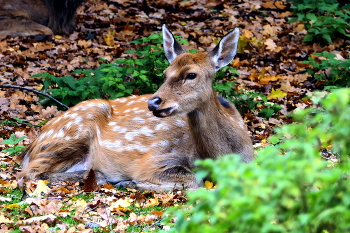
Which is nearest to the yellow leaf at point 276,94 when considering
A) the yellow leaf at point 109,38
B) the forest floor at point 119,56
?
the forest floor at point 119,56

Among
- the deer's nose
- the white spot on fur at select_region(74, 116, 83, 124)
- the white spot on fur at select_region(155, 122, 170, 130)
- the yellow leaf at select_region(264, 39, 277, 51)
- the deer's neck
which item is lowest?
the yellow leaf at select_region(264, 39, 277, 51)

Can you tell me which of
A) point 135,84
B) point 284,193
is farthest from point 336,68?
point 284,193

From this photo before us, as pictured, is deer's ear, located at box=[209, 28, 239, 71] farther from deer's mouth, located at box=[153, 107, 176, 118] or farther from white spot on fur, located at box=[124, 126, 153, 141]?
white spot on fur, located at box=[124, 126, 153, 141]

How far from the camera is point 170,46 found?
695 cm

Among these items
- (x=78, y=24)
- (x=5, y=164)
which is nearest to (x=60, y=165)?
(x=5, y=164)

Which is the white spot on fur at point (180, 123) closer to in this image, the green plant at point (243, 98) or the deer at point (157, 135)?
the deer at point (157, 135)

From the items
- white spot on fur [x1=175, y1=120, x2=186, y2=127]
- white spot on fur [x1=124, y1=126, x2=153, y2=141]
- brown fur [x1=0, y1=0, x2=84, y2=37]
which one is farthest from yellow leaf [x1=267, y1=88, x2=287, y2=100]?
brown fur [x1=0, y1=0, x2=84, y2=37]

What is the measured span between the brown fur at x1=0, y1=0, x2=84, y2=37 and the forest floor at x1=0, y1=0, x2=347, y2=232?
0.32 metres

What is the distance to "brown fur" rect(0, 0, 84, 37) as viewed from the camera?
13.1m

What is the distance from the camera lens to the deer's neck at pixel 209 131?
6145 mm

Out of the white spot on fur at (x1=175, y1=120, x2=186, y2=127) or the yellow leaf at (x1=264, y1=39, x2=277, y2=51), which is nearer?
the white spot on fur at (x1=175, y1=120, x2=186, y2=127)

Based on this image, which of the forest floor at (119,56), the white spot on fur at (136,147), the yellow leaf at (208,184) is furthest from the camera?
the white spot on fur at (136,147)

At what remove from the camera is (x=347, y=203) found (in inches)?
85.0

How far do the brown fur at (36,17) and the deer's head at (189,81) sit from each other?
7.57 metres
